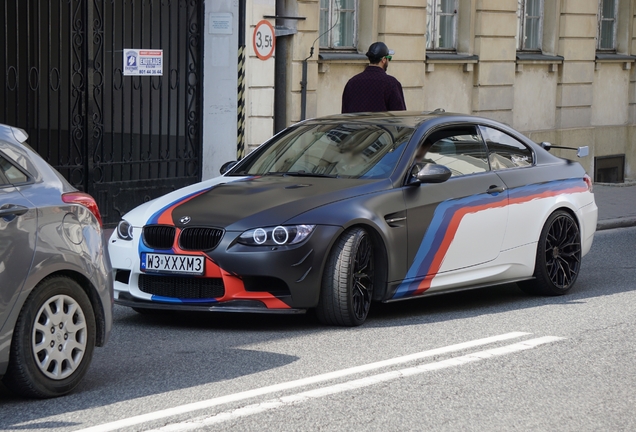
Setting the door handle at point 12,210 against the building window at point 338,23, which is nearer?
the door handle at point 12,210

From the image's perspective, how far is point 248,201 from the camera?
26.3ft

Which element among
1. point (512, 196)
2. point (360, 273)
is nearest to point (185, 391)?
point (360, 273)

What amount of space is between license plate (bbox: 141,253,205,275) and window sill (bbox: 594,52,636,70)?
16.9 m

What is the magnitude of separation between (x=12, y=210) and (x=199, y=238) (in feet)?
7.29

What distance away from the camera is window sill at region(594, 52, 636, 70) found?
23.2m

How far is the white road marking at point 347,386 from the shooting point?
Answer: 5.40 m

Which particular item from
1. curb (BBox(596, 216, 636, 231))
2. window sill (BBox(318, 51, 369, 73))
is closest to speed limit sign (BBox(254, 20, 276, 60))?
window sill (BBox(318, 51, 369, 73))

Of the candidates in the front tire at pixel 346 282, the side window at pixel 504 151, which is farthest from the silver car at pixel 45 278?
the side window at pixel 504 151

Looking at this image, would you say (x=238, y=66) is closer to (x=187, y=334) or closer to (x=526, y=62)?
(x=526, y=62)

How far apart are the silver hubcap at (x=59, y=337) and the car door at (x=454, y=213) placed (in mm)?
2938

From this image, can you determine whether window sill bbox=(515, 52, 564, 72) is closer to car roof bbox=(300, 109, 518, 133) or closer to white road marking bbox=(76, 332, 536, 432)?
car roof bbox=(300, 109, 518, 133)

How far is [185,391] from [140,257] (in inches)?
78.2

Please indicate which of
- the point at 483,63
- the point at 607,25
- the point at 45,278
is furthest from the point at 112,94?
the point at 607,25

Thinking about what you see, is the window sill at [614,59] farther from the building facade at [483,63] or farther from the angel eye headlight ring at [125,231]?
the angel eye headlight ring at [125,231]
